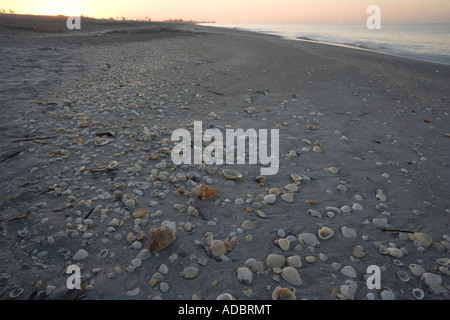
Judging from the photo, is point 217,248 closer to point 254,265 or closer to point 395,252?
point 254,265

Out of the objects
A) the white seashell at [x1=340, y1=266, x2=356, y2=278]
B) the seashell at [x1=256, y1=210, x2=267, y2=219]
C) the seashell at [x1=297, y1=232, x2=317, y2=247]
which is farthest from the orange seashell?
the white seashell at [x1=340, y1=266, x2=356, y2=278]

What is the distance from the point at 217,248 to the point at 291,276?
2.25ft

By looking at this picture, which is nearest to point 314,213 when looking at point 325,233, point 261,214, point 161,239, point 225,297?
point 325,233

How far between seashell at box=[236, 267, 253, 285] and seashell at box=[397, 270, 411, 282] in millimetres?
1231

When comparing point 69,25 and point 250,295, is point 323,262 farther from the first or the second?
point 69,25

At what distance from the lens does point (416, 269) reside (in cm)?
227

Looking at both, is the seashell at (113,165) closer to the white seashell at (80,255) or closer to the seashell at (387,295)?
the white seashell at (80,255)

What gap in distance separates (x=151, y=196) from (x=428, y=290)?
9.12 feet

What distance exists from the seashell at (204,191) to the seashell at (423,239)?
2.12 metres

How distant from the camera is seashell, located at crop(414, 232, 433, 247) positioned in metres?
2.54

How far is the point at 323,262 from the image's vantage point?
2.37 meters

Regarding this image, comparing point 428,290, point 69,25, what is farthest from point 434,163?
point 69,25

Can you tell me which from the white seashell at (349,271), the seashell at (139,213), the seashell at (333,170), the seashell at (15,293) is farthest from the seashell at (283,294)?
the seashell at (333,170)

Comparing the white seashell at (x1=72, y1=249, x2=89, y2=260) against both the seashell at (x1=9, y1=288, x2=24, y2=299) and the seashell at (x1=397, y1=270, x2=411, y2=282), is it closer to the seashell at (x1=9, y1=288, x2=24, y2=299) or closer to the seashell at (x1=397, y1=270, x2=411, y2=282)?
the seashell at (x1=9, y1=288, x2=24, y2=299)
